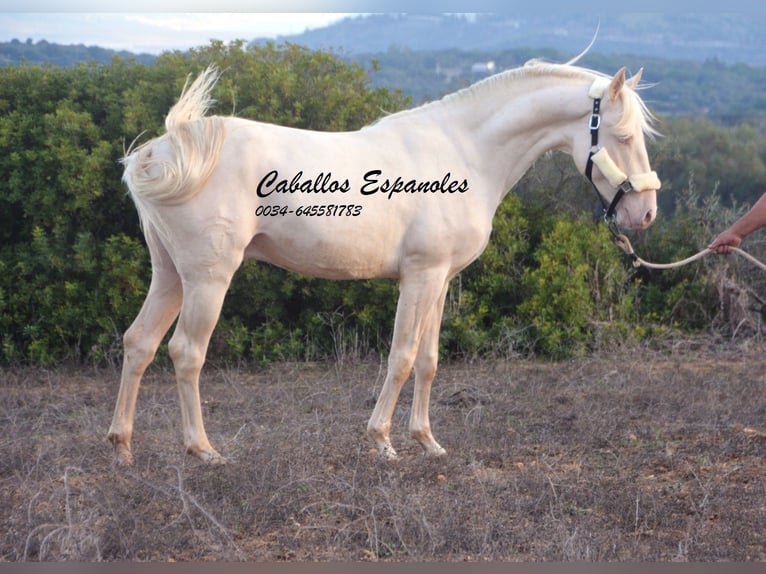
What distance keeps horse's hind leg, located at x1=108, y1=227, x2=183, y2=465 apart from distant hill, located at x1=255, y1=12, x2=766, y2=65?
557 inches

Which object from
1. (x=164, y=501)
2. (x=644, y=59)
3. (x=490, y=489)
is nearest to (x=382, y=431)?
(x=490, y=489)

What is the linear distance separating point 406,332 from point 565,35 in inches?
589

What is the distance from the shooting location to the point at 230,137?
482cm

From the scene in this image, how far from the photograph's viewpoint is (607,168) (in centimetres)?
492

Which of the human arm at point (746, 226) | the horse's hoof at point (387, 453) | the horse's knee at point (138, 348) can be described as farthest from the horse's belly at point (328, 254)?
the human arm at point (746, 226)

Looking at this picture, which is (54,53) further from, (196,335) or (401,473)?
(401,473)

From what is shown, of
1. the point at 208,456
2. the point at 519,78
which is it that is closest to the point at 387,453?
the point at 208,456

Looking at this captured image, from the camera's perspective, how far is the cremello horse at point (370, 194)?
4730 mm

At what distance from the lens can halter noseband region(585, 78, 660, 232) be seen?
16.1 ft

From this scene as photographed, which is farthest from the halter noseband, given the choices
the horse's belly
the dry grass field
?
the dry grass field

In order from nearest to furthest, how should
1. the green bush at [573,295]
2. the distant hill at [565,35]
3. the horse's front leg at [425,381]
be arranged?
the horse's front leg at [425,381]
the green bush at [573,295]
the distant hill at [565,35]

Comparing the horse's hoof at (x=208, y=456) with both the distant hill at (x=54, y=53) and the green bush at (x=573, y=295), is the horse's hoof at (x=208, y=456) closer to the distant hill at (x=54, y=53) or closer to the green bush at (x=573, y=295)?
the green bush at (x=573, y=295)

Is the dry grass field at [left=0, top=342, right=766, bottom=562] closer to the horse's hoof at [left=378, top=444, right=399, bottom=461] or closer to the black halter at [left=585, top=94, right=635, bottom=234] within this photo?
the horse's hoof at [left=378, top=444, right=399, bottom=461]

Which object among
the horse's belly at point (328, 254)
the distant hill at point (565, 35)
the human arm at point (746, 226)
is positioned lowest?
the horse's belly at point (328, 254)
